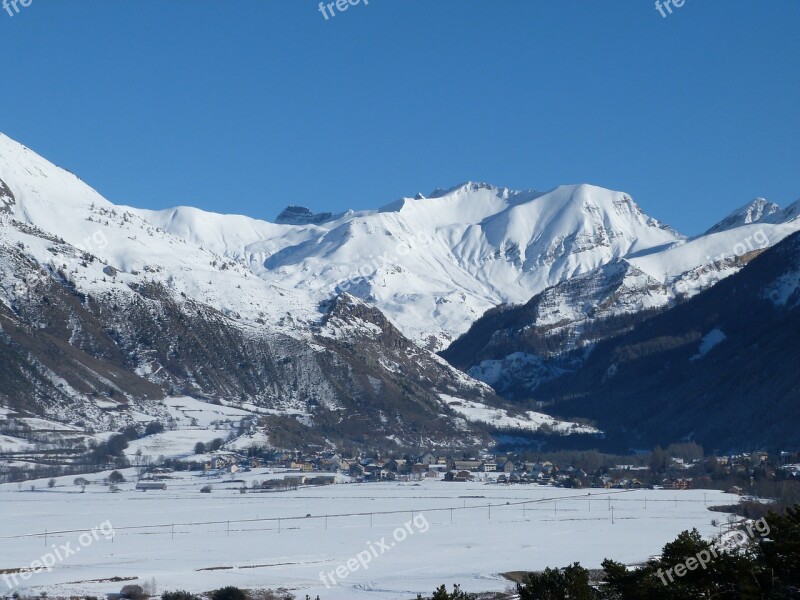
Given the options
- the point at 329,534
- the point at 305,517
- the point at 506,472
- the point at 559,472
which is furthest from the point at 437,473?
the point at 329,534

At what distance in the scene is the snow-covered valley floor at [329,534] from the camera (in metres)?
75.1

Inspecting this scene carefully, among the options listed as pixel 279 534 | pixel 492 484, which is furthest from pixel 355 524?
pixel 492 484

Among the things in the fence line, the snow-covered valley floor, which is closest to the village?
the snow-covered valley floor

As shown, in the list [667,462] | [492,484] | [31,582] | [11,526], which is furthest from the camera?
[667,462]

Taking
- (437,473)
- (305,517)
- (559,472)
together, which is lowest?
(305,517)

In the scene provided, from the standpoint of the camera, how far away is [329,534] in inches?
3910

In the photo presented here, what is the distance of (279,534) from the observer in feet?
328

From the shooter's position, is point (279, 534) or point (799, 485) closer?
point (279, 534)

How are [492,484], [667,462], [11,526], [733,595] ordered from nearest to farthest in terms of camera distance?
[733,595] → [11,526] → [492,484] → [667,462]

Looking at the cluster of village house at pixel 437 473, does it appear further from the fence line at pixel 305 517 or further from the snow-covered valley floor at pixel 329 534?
the fence line at pixel 305 517

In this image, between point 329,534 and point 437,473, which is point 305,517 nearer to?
point 329,534

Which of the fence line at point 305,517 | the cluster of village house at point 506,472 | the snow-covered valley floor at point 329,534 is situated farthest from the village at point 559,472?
the fence line at point 305,517

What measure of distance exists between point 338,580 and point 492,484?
97355 millimetres

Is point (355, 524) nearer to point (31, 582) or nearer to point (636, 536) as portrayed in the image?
point (636, 536)
